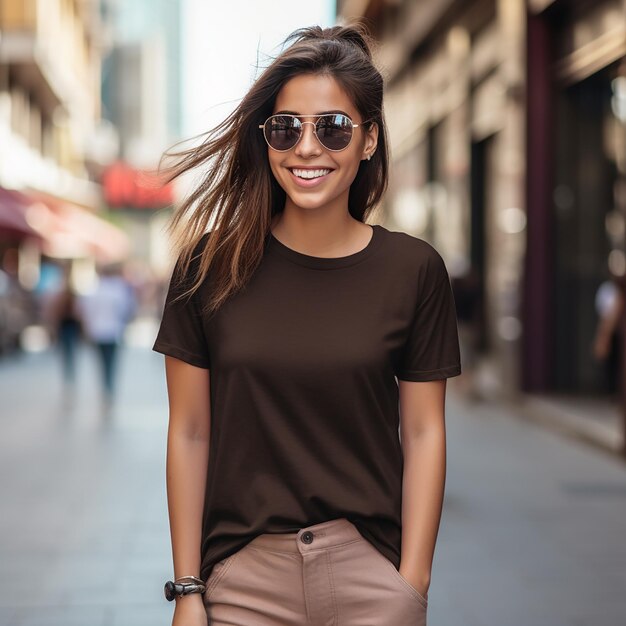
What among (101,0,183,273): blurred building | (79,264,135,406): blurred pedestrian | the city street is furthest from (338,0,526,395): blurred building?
(101,0,183,273): blurred building

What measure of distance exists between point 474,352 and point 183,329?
10549 millimetres

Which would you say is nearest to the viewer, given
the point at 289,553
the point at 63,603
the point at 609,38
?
the point at 289,553

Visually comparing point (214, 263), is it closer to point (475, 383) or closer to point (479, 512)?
point (479, 512)

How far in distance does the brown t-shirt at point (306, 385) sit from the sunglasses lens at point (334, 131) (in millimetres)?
221

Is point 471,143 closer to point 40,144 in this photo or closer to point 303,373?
point 303,373

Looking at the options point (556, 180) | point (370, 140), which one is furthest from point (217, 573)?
point (556, 180)

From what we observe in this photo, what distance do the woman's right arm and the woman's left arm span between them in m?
0.40

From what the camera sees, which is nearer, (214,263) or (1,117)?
(214,263)

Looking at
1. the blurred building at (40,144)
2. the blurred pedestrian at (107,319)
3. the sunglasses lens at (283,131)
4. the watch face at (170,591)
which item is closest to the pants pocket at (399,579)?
the watch face at (170,591)

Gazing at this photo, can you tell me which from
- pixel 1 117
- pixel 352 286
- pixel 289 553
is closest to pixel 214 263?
pixel 352 286

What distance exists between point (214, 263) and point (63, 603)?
10.5 feet

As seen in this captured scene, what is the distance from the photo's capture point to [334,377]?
207cm

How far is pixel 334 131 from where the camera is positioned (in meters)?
2.16

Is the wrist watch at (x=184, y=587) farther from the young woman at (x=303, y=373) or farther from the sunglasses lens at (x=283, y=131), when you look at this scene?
the sunglasses lens at (x=283, y=131)
